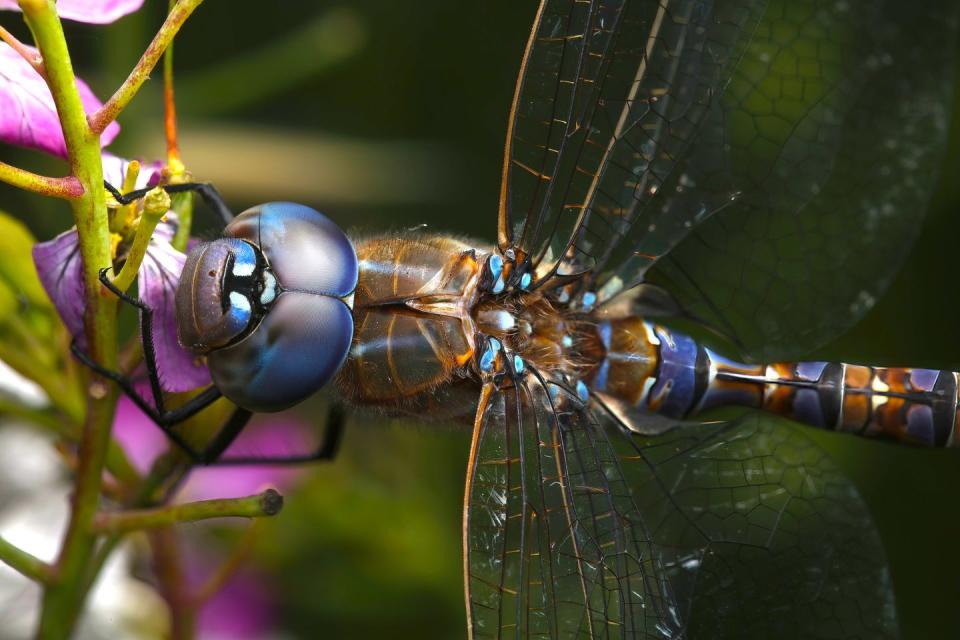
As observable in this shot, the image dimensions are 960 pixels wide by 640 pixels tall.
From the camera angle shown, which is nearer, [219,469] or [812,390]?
[812,390]

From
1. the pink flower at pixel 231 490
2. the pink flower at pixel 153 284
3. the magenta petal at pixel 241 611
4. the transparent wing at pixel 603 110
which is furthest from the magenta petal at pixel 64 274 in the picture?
the magenta petal at pixel 241 611

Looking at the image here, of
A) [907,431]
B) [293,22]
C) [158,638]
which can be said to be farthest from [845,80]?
[158,638]

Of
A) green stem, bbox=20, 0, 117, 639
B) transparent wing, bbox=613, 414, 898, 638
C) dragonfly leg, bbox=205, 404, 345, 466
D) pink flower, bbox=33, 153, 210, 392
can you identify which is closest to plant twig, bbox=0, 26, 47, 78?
green stem, bbox=20, 0, 117, 639

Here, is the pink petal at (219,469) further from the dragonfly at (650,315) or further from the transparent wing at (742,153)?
the transparent wing at (742,153)

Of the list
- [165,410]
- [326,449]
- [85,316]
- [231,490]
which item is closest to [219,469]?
[231,490]

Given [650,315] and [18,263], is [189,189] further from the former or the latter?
[650,315]
